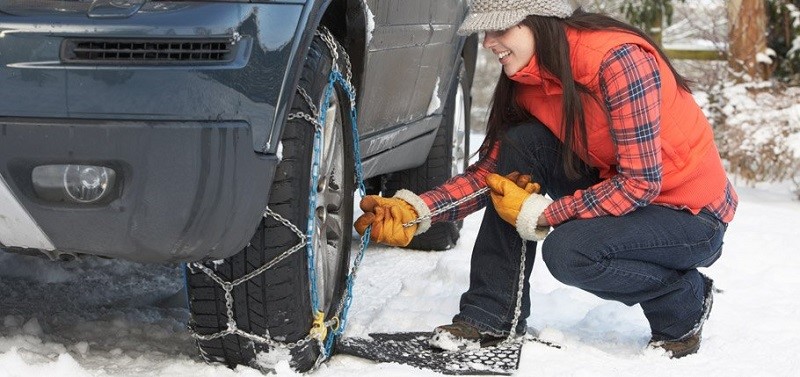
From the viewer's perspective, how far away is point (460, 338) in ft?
11.6

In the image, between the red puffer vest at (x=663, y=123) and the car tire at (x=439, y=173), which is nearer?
the red puffer vest at (x=663, y=123)

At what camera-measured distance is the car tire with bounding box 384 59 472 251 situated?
502 cm

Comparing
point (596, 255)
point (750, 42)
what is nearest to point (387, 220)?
point (596, 255)

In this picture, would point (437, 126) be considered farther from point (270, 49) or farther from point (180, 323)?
point (270, 49)

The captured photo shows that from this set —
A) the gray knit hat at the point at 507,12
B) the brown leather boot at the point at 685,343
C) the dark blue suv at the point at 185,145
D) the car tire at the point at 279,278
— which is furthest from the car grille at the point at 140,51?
the brown leather boot at the point at 685,343

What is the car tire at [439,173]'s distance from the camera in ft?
16.5

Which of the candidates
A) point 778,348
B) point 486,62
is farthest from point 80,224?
point 486,62

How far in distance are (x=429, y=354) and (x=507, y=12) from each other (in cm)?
95

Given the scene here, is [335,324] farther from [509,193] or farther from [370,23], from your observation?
[370,23]

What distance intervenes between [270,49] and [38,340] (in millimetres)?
1234

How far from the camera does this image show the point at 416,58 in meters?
4.07

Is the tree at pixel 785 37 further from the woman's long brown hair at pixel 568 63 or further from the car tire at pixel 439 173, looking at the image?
the woman's long brown hair at pixel 568 63

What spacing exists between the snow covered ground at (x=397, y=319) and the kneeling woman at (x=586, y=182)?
191 mm

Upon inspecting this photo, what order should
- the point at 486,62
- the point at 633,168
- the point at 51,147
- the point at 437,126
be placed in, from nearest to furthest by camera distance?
the point at 51,147 → the point at 633,168 → the point at 437,126 → the point at 486,62
